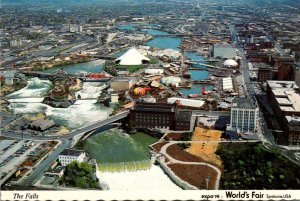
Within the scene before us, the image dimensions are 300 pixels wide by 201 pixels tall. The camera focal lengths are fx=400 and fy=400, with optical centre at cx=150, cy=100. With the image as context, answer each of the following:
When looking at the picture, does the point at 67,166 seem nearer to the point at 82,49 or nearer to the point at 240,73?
the point at 240,73

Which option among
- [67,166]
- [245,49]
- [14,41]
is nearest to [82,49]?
[14,41]

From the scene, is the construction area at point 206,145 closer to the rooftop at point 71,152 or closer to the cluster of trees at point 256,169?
the cluster of trees at point 256,169

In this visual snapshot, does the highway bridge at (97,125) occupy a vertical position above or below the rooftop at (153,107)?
below

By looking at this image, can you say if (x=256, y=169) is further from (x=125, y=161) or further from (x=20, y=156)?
(x=20, y=156)

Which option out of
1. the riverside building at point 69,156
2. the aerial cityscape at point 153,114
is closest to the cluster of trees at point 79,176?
the aerial cityscape at point 153,114

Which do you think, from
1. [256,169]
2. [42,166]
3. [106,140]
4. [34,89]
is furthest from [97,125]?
[34,89]

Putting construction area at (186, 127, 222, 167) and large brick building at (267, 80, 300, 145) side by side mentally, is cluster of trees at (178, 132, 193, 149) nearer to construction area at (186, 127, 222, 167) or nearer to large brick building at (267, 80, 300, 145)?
construction area at (186, 127, 222, 167)
